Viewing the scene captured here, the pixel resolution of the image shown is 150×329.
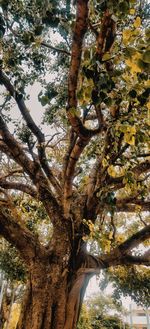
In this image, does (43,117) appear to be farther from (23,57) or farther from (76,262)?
(76,262)

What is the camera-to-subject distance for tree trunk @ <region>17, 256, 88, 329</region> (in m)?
5.22

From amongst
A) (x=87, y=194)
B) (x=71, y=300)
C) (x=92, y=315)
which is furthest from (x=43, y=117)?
(x=92, y=315)

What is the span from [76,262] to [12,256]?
3.36 metres

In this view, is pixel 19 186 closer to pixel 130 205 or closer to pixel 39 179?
pixel 39 179

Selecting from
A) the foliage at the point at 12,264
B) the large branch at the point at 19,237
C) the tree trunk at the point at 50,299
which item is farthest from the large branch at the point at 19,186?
the foliage at the point at 12,264

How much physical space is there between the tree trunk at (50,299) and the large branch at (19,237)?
0.77 ft

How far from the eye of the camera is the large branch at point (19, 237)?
5441 millimetres

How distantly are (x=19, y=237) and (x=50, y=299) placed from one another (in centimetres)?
110

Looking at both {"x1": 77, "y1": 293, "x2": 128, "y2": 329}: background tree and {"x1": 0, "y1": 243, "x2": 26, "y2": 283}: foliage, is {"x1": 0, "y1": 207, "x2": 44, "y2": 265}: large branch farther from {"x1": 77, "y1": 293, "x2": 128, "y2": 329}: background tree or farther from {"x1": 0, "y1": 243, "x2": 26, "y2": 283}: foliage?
{"x1": 77, "y1": 293, "x2": 128, "y2": 329}: background tree

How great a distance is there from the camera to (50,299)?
5309 mm

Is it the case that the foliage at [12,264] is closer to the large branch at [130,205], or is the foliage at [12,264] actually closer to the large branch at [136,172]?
the large branch at [130,205]

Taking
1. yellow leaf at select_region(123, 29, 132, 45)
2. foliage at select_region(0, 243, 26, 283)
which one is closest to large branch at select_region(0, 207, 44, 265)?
foliage at select_region(0, 243, 26, 283)

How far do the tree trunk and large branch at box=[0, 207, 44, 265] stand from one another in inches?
9.3

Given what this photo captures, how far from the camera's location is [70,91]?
11.0 feet
